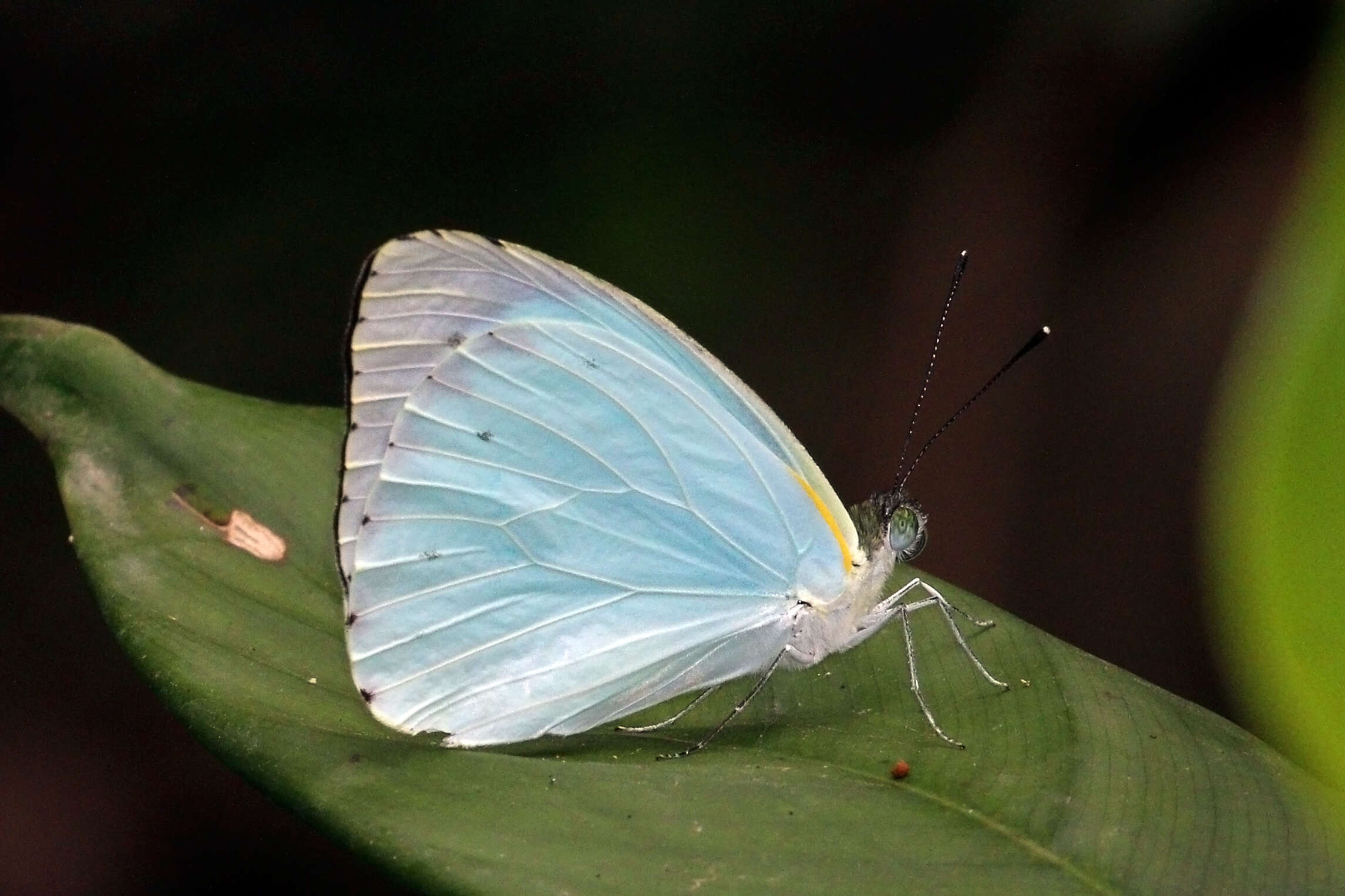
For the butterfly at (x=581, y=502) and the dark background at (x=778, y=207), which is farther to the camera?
the dark background at (x=778, y=207)

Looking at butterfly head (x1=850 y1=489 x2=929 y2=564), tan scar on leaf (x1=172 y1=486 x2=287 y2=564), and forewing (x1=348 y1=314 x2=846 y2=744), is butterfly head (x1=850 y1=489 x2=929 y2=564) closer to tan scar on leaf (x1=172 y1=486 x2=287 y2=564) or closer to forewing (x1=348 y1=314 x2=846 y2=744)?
forewing (x1=348 y1=314 x2=846 y2=744)

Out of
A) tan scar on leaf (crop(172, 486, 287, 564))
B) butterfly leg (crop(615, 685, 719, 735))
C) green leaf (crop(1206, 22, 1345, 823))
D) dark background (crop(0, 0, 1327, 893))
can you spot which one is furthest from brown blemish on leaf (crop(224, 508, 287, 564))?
dark background (crop(0, 0, 1327, 893))

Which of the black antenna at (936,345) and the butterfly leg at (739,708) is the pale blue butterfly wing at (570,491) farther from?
the black antenna at (936,345)

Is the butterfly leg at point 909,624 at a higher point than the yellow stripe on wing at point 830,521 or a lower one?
lower

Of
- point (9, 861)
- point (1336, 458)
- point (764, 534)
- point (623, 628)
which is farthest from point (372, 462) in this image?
point (9, 861)

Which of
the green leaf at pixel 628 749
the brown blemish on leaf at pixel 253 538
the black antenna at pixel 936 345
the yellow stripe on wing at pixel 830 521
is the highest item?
the black antenna at pixel 936 345

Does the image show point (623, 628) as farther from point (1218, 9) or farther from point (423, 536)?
point (1218, 9)

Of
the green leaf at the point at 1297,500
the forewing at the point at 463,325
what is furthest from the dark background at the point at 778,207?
the green leaf at the point at 1297,500
